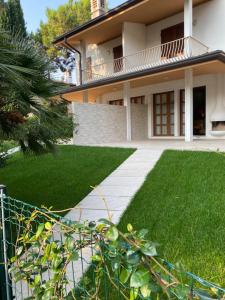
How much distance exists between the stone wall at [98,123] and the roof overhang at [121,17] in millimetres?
4347

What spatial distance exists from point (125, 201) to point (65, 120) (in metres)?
1.77

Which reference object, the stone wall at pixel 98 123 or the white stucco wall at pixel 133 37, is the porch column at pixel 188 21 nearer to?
the white stucco wall at pixel 133 37

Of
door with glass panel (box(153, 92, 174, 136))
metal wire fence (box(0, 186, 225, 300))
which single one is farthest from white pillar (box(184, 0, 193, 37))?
metal wire fence (box(0, 186, 225, 300))

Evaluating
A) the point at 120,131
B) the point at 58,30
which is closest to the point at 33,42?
the point at 120,131

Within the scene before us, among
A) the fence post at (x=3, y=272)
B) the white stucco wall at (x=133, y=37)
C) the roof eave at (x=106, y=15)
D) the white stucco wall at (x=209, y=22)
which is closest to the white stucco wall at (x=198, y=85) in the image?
the white stucco wall at (x=209, y=22)

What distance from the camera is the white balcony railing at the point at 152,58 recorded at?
13492mm

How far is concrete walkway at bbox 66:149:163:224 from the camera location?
5074mm

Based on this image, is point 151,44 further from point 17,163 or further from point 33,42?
point 33,42

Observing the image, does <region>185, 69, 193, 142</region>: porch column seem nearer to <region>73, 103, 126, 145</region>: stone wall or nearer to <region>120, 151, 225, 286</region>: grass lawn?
<region>73, 103, 126, 145</region>: stone wall

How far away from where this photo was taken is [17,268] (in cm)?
213

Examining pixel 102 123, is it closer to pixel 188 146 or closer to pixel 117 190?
pixel 188 146

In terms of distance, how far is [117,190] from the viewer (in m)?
6.46

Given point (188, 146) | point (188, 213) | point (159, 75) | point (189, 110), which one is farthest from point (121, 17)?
point (188, 213)

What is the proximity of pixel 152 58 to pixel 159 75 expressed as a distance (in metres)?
2.86
